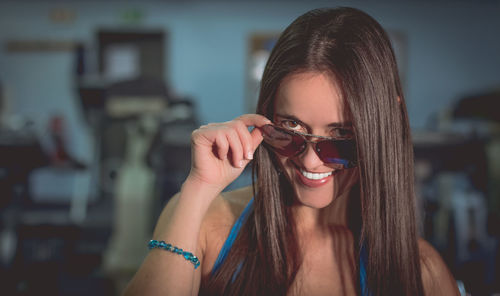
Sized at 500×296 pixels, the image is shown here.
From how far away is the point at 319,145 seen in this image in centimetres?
92

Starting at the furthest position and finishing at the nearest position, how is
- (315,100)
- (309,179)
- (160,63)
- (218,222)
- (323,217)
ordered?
(160,63), (323,217), (218,222), (309,179), (315,100)

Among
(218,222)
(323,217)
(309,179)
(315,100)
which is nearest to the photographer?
(315,100)

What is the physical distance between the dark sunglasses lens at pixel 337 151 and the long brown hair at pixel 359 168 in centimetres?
2

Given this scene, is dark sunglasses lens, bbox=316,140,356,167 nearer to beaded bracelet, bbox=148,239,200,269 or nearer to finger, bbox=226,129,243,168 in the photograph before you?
finger, bbox=226,129,243,168

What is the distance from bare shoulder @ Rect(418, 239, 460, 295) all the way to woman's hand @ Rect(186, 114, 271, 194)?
56 cm

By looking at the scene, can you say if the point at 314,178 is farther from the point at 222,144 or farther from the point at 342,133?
the point at 222,144

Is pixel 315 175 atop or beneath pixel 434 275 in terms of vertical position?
atop

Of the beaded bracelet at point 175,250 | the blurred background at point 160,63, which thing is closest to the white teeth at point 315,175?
the beaded bracelet at point 175,250

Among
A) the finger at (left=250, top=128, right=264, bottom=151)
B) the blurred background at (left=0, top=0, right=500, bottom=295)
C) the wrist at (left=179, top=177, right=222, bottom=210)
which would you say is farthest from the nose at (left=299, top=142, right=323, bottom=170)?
the blurred background at (left=0, top=0, right=500, bottom=295)

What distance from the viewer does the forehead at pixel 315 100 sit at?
88cm

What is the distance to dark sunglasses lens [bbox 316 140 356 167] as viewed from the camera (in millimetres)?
914

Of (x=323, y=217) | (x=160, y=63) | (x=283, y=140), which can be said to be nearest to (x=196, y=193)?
(x=283, y=140)

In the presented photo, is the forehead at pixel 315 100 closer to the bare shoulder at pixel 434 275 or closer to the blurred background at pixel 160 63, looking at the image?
the bare shoulder at pixel 434 275

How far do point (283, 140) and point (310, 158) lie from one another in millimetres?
83
